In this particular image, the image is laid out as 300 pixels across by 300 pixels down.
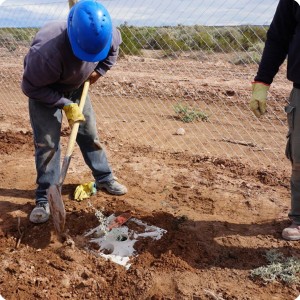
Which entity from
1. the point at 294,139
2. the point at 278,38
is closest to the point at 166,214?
the point at 294,139

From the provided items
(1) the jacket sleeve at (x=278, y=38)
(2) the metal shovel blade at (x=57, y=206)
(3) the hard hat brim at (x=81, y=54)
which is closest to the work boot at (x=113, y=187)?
(2) the metal shovel blade at (x=57, y=206)

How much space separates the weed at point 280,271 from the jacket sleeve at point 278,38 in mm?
1219

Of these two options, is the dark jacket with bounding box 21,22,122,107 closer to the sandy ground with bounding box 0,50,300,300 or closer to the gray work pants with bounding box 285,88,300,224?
the sandy ground with bounding box 0,50,300,300

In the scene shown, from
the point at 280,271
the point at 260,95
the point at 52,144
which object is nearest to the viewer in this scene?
the point at 280,271

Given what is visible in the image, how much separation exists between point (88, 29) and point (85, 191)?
1.56 meters

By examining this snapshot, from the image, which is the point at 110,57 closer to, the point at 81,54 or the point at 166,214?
the point at 81,54

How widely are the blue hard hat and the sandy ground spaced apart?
1.35 m

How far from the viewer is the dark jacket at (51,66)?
262 cm

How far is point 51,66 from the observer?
2613 mm

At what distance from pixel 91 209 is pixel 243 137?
2810mm

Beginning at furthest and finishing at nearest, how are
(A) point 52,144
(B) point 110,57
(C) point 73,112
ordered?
(B) point 110,57 < (A) point 52,144 < (C) point 73,112

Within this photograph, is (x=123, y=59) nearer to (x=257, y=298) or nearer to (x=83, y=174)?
(x=83, y=174)

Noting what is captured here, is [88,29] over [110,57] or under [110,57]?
over

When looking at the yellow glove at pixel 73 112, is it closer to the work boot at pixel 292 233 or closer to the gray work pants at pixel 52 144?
the gray work pants at pixel 52 144
